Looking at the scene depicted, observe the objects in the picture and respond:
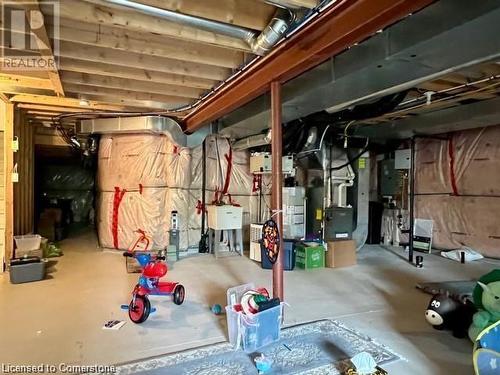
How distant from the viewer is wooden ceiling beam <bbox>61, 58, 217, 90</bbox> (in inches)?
121

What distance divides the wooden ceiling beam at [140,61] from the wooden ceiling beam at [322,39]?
0.83ft

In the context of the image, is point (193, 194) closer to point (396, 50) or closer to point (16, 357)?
point (16, 357)

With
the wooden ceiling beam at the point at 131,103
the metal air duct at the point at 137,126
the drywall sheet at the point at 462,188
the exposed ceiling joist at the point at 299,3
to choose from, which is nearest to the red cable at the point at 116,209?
the metal air duct at the point at 137,126

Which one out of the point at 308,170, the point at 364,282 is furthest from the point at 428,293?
the point at 308,170

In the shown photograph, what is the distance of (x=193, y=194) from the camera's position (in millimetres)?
5871

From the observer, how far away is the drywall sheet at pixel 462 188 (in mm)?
5320

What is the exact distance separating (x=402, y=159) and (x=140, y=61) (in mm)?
4861

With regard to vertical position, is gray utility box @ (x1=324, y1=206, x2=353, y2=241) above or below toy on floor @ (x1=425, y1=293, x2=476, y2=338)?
above

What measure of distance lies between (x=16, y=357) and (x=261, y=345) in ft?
5.42

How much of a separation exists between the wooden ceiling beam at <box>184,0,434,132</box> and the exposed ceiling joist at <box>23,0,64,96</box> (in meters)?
1.60

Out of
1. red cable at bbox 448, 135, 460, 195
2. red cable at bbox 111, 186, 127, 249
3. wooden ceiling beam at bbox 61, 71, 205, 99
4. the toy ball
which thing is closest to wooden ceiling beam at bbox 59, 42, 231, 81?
wooden ceiling beam at bbox 61, 71, 205, 99

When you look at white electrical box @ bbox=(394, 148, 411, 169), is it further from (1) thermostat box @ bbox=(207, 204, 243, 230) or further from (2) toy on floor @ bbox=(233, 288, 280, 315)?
(2) toy on floor @ bbox=(233, 288, 280, 315)

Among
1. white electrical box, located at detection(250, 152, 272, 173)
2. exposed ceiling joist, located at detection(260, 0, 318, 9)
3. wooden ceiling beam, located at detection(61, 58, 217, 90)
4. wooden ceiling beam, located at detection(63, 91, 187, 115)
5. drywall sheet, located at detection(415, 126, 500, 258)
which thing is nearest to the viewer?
exposed ceiling joist, located at detection(260, 0, 318, 9)

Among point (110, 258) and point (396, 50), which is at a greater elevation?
point (396, 50)
